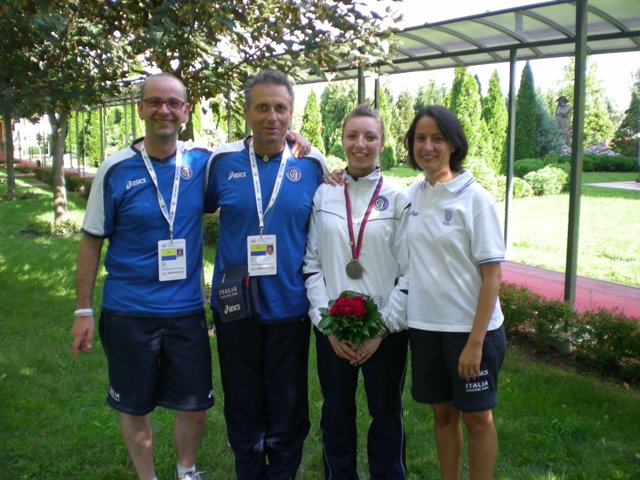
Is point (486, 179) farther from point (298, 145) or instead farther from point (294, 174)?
point (294, 174)

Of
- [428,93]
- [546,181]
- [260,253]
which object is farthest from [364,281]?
[428,93]

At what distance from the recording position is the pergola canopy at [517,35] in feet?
18.6

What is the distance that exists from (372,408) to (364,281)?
63 centimetres

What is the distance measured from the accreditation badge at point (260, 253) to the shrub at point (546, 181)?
1995 cm

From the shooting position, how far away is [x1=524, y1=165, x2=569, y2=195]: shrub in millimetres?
21203

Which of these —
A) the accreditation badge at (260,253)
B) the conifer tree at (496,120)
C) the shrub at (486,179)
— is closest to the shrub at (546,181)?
the conifer tree at (496,120)

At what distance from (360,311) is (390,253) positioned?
382mm

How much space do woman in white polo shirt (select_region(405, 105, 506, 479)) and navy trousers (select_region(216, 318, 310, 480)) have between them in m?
0.63

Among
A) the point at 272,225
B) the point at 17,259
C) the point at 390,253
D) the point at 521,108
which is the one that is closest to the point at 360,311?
the point at 390,253

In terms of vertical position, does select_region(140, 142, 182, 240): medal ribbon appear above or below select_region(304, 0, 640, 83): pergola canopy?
below

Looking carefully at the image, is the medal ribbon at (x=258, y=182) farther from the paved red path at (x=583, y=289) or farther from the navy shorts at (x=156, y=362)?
the paved red path at (x=583, y=289)

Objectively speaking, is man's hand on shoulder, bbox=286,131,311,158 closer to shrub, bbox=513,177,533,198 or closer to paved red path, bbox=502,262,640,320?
paved red path, bbox=502,262,640,320

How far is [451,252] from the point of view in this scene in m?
2.67

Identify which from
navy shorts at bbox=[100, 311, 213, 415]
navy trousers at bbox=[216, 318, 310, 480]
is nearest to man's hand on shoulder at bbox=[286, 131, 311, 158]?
navy trousers at bbox=[216, 318, 310, 480]
